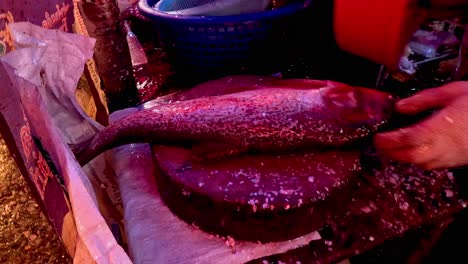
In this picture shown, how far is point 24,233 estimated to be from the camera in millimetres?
1183

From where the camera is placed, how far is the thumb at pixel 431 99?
1.34 meters

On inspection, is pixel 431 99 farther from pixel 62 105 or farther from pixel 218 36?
pixel 62 105

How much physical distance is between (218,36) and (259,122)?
0.53m

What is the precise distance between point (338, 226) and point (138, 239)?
69 cm

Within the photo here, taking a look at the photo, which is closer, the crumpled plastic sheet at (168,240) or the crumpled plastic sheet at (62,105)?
the crumpled plastic sheet at (62,105)

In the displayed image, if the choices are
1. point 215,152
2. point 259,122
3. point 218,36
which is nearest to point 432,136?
point 259,122

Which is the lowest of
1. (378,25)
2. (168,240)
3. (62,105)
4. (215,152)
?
(168,240)

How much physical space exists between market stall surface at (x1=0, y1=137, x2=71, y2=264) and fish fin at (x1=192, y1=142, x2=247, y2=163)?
517 mm

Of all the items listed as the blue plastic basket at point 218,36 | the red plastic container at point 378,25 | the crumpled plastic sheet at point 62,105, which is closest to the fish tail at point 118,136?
the crumpled plastic sheet at point 62,105

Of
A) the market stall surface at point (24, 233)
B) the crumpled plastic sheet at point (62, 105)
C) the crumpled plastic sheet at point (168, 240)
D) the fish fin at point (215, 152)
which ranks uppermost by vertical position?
the crumpled plastic sheet at point (62, 105)

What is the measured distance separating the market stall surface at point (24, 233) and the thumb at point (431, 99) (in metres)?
1.27

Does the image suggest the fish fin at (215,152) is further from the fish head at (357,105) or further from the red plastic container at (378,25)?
the red plastic container at (378,25)

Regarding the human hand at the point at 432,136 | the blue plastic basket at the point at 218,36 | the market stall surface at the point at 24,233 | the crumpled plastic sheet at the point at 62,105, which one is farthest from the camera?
the blue plastic basket at the point at 218,36

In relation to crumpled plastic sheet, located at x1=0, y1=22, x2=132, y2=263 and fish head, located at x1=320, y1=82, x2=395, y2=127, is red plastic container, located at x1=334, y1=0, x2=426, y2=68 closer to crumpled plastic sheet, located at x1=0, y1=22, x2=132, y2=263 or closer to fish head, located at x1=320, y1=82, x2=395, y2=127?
fish head, located at x1=320, y1=82, x2=395, y2=127
